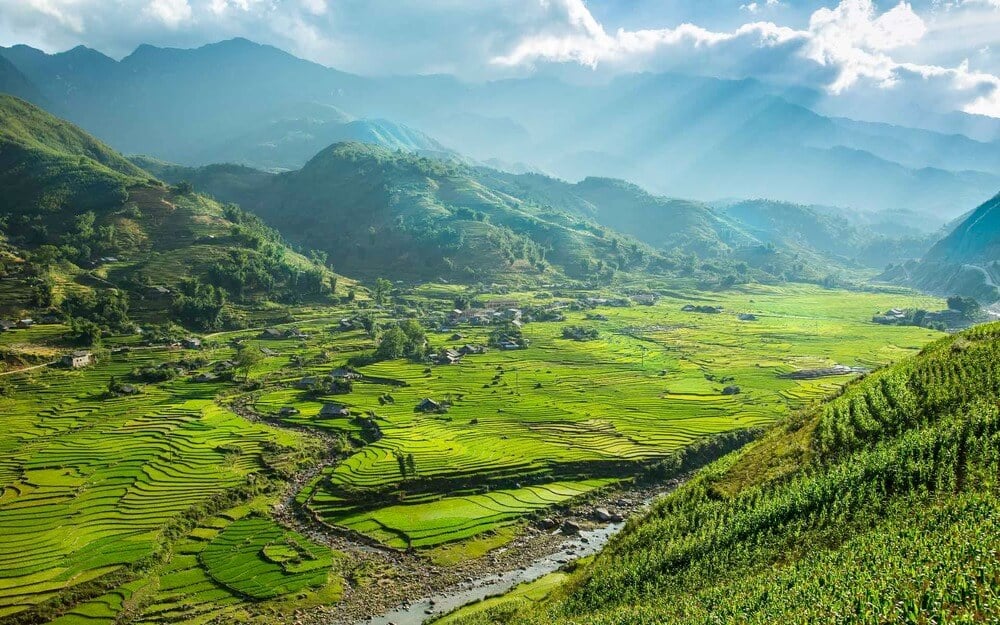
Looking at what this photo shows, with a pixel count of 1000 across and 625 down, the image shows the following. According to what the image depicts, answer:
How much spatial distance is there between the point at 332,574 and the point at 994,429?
163 ft

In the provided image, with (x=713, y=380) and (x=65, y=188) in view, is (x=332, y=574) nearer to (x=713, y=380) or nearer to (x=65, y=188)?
(x=713, y=380)

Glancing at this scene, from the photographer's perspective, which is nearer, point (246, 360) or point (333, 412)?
point (333, 412)

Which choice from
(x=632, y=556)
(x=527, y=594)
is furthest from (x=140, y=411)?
(x=632, y=556)

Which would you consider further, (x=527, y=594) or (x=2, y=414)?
(x=2, y=414)

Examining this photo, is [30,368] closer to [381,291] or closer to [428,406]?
[428,406]

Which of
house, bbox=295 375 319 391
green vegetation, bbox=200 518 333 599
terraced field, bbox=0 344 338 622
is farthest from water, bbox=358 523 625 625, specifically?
house, bbox=295 375 319 391

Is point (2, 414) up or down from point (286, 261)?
down

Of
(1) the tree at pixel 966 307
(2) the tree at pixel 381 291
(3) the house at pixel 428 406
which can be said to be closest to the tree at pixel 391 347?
(3) the house at pixel 428 406

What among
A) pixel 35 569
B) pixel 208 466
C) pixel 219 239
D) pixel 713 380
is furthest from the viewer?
pixel 219 239

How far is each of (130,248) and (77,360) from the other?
79639 millimetres

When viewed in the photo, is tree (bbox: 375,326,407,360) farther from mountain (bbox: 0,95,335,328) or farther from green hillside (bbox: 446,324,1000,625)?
green hillside (bbox: 446,324,1000,625)

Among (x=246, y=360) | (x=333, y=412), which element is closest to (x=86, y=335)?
(x=246, y=360)

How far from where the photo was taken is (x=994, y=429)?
106ft

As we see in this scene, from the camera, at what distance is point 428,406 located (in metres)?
83.1
